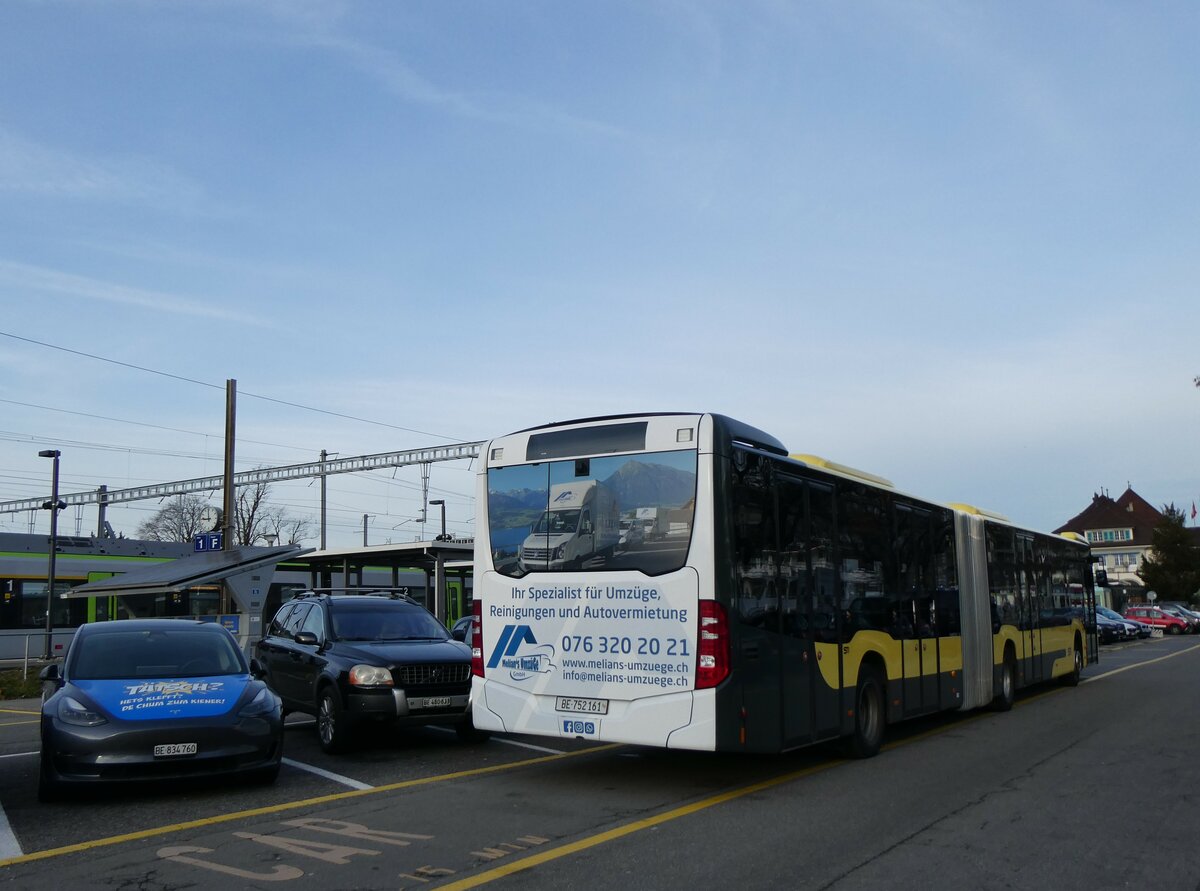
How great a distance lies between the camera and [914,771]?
10250mm

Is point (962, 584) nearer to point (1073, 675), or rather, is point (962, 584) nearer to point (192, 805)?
point (1073, 675)

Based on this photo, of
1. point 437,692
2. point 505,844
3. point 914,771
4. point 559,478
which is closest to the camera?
point 505,844

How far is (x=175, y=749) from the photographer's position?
870 cm

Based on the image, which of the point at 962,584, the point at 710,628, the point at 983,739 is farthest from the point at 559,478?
the point at 962,584

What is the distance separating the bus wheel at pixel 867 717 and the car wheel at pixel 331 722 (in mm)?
5332

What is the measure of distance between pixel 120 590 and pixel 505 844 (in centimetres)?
1848

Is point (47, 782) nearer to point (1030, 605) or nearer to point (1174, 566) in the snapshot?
point (1030, 605)

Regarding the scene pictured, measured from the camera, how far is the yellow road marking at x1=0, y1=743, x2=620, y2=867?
714cm

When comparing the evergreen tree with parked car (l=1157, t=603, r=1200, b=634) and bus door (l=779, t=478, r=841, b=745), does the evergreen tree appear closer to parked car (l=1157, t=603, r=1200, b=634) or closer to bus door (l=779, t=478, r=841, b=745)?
parked car (l=1157, t=603, r=1200, b=634)

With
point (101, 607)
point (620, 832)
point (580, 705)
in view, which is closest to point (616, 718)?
point (580, 705)

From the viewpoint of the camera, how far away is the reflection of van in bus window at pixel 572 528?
9.23 meters

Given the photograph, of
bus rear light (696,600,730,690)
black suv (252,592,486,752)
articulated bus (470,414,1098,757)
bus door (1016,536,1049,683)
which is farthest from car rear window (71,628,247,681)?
bus door (1016,536,1049,683)

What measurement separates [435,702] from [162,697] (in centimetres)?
338

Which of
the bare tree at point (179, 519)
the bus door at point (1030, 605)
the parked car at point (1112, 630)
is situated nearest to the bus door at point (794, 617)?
the bus door at point (1030, 605)
